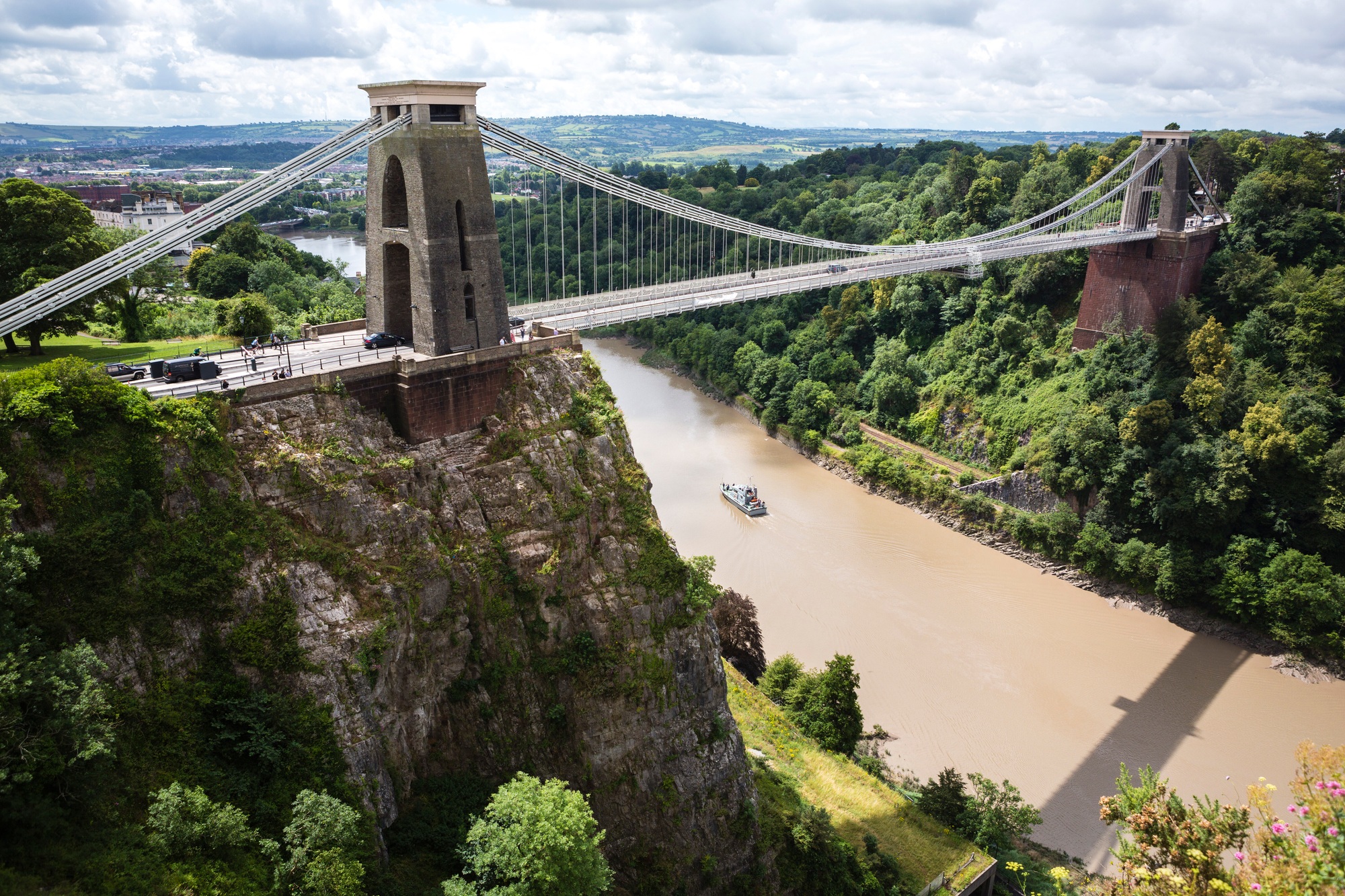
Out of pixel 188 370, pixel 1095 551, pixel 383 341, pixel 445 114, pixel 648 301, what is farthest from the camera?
pixel 1095 551

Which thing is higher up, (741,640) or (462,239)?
(462,239)

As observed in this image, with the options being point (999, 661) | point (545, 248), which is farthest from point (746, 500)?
point (545, 248)

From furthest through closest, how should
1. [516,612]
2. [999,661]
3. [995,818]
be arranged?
[999,661], [995,818], [516,612]

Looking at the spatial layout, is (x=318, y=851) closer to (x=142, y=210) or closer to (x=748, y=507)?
(x=748, y=507)

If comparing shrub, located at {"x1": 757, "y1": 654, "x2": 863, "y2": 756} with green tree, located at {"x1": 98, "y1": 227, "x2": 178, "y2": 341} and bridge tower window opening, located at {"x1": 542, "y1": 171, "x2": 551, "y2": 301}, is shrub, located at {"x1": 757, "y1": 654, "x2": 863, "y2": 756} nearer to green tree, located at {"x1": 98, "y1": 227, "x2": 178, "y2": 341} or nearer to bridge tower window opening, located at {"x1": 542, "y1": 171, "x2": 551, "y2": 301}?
bridge tower window opening, located at {"x1": 542, "y1": 171, "x2": 551, "y2": 301}

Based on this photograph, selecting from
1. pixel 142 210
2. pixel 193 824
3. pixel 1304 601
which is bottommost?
pixel 1304 601

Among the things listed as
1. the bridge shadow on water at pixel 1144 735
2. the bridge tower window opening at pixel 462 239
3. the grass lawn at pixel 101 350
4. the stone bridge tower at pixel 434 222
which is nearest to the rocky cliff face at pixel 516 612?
the stone bridge tower at pixel 434 222
